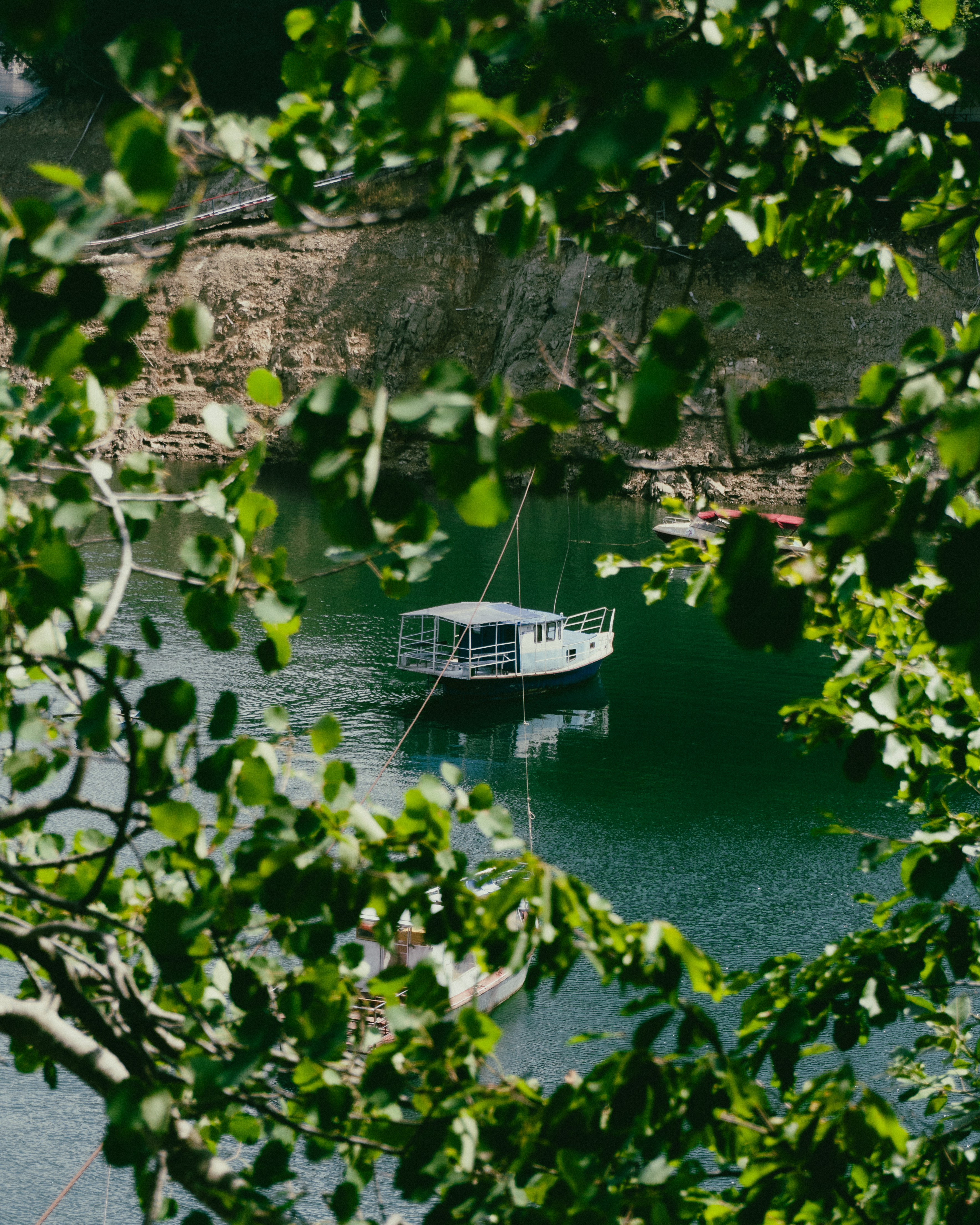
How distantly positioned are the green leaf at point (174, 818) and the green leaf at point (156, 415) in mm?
728

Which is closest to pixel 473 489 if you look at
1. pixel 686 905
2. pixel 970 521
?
pixel 970 521

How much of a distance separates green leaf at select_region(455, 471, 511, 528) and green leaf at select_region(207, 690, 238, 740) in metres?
0.56

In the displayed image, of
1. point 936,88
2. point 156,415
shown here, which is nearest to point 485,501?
point 156,415

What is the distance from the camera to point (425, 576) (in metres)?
1.45

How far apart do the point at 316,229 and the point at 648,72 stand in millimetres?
485

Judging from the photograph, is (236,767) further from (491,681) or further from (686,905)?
(491,681)

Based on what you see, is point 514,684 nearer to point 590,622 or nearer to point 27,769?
point 590,622

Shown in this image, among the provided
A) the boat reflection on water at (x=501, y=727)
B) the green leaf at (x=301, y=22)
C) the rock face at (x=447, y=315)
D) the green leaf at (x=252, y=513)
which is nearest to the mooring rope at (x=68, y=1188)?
the green leaf at (x=252, y=513)

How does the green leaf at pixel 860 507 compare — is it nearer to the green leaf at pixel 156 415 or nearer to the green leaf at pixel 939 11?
the green leaf at pixel 939 11

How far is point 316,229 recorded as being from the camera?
119 centimetres

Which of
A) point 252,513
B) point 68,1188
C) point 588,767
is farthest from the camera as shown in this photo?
point 588,767

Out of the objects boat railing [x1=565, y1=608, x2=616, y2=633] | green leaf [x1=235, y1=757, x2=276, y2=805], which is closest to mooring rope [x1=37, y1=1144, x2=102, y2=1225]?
green leaf [x1=235, y1=757, x2=276, y2=805]

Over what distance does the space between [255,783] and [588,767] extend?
16222mm

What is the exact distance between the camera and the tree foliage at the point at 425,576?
0.90 meters
